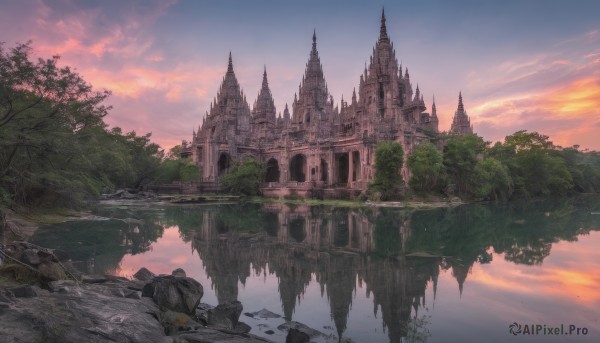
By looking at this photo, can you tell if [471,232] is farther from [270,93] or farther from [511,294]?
[270,93]

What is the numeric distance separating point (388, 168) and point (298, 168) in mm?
25508

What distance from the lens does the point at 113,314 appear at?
6.04m

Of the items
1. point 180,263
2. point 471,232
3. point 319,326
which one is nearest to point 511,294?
point 319,326

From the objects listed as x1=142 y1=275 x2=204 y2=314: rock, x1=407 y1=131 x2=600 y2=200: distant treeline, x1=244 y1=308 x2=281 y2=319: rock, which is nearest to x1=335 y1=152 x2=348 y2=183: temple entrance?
x1=407 y1=131 x2=600 y2=200: distant treeline

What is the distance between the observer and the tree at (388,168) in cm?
4253

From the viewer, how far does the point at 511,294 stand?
9.86 metres

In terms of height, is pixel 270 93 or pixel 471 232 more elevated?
pixel 270 93

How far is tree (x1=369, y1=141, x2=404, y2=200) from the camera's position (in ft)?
140

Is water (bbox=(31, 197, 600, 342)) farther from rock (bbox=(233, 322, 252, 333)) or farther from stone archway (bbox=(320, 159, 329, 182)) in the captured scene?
stone archway (bbox=(320, 159, 329, 182))

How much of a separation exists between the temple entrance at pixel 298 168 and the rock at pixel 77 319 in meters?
56.1

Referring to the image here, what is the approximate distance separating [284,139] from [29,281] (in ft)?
180

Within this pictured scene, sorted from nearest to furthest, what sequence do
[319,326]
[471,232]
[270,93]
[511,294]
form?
[319,326] → [511,294] → [471,232] → [270,93]

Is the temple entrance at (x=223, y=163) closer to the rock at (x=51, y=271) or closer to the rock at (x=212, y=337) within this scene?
the rock at (x=51, y=271)

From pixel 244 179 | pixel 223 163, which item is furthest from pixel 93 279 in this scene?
pixel 223 163
